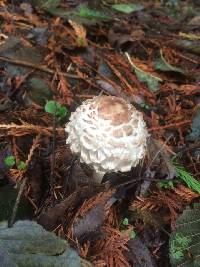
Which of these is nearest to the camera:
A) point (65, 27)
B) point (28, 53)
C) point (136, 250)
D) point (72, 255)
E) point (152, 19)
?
point (72, 255)

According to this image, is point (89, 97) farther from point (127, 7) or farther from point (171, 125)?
point (127, 7)

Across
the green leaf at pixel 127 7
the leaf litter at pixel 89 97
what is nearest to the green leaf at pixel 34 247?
the leaf litter at pixel 89 97

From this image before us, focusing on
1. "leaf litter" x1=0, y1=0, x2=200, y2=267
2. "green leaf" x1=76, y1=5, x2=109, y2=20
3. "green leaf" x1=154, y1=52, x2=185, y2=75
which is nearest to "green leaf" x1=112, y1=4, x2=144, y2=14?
"leaf litter" x1=0, y1=0, x2=200, y2=267

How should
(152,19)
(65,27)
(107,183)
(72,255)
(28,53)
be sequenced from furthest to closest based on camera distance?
(152,19)
(65,27)
(28,53)
(107,183)
(72,255)

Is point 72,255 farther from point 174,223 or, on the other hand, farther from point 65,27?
point 65,27

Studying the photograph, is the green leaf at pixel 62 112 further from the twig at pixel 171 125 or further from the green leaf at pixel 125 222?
the green leaf at pixel 125 222

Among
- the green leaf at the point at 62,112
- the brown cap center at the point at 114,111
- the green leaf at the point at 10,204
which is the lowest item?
the green leaf at the point at 10,204

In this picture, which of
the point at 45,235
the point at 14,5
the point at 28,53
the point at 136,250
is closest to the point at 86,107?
the point at 45,235
